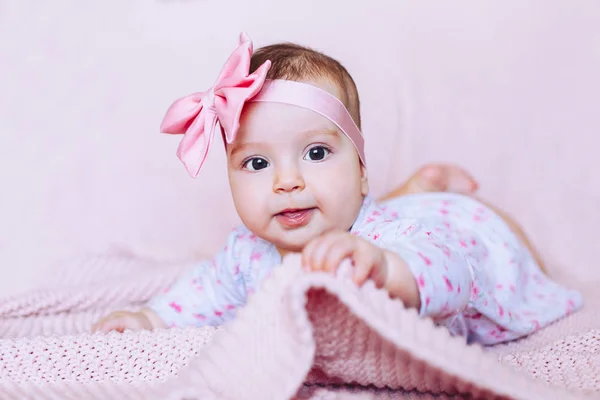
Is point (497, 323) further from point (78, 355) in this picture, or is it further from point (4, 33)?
point (4, 33)

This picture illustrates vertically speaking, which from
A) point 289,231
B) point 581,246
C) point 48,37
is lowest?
point 581,246

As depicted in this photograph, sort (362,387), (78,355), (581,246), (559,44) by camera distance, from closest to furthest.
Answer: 1. (362,387)
2. (78,355)
3. (581,246)
4. (559,44)

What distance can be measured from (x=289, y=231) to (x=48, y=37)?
4.27 feet

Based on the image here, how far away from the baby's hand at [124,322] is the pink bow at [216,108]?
1.08ft

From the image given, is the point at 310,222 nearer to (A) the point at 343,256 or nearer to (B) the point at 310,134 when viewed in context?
(B) the point at 310,134

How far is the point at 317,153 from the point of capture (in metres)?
1.26

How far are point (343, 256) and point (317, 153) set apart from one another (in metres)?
0.37

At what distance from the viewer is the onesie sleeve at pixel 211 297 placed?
4.91 ft

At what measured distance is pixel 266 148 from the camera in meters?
1.24

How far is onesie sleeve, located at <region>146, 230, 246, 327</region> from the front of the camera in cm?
150

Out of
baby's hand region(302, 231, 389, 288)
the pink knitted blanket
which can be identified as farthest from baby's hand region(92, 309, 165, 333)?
baby's hand region(302, 231, 389, 288)

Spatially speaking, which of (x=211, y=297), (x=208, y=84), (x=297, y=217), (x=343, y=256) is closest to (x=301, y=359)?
(x=343, y=256)

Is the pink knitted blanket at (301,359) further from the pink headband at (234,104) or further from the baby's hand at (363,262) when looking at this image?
the pink headband at (234,104)

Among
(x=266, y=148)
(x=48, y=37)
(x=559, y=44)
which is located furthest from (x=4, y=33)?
(x=559, y=44)
